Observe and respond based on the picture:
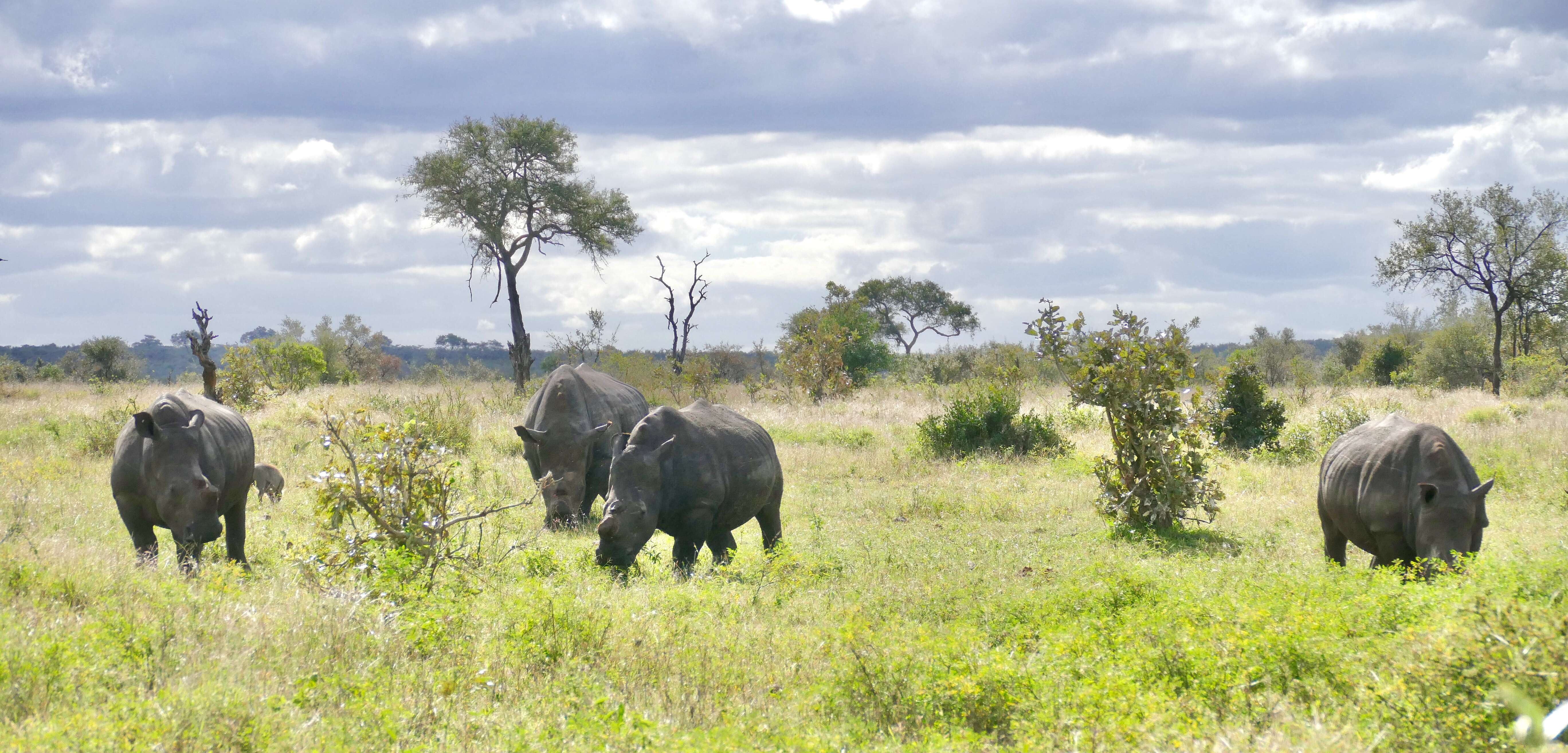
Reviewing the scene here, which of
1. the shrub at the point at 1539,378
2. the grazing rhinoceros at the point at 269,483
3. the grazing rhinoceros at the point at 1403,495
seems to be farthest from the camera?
the shrub at the point at 1539,378

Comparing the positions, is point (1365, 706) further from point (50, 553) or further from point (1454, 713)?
point (50, 553)

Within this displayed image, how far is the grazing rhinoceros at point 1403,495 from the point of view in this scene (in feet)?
30.9

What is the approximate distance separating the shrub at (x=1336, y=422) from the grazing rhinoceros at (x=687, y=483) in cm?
1409

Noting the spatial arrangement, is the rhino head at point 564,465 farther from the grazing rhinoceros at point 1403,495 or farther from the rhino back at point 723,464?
the grazing rhinoceros at point 1403,495

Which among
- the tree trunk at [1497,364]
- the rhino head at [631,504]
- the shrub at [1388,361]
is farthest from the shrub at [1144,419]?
the shrub at [1388,361]

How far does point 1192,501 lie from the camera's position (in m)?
14.1

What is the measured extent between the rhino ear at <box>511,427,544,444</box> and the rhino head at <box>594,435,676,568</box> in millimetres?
3294

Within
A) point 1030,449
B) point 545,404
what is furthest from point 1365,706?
point 1030,449

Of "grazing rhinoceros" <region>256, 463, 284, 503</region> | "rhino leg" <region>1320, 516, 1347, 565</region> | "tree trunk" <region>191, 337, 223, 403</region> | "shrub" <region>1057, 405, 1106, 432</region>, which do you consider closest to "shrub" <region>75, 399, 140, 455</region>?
"tree trunk" <region>191, 337, 223, 403</region>

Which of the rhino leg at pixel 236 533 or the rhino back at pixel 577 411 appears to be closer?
the rhino leg at pixel 236 533

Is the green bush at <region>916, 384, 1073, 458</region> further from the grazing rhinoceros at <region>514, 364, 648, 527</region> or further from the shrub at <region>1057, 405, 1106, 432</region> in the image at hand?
the grazing rhinoceros at <region>514, 364, 648, 527</region>

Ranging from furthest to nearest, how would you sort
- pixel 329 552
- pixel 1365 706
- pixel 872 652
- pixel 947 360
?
1. pixel 947 360
2. pixel 329 552
3. pixel 872 652
4. pixel 1365 706

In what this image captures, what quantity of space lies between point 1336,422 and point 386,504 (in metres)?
18.9

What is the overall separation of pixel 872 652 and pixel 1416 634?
3080 mm
